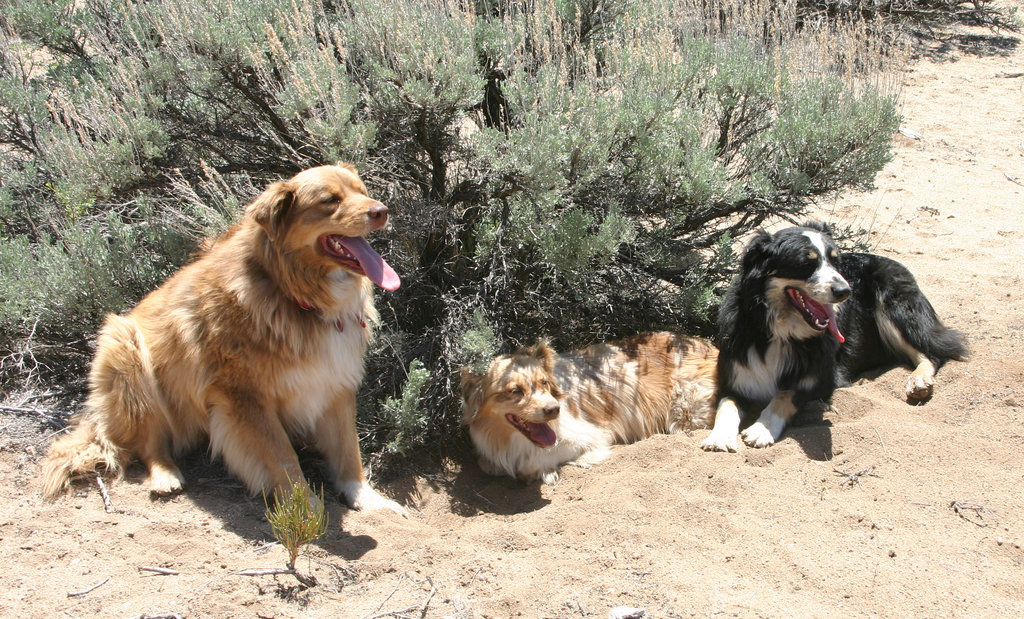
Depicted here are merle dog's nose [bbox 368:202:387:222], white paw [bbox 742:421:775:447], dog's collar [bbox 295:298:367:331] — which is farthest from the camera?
white paw [bbox 742:421:775:447]

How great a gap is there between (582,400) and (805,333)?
1519 millimetres

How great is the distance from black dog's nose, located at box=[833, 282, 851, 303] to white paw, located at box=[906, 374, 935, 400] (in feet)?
3.03

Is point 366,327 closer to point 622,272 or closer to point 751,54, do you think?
point 622,272

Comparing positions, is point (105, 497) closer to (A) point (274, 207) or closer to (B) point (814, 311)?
(A) point (274, 207)

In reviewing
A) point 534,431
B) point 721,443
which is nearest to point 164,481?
point 534,431

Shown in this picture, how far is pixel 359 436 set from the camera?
15.7 ft

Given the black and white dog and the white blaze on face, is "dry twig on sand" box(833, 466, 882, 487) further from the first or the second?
the white blaze on face

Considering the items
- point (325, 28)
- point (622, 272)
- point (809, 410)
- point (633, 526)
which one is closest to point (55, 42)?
point (325, 28)

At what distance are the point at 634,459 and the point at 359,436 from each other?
1757mm

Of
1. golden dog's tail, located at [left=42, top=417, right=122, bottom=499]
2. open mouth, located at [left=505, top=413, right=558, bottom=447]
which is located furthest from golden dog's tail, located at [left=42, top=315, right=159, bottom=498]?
open mouth, located at [left=505, top=413, right=558, bottom=447]

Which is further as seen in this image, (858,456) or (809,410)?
(809,410)

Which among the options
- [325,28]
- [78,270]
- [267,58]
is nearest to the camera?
[78,270]

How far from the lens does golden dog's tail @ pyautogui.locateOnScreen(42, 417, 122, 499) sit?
382 cm

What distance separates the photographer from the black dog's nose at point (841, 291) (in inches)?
170
